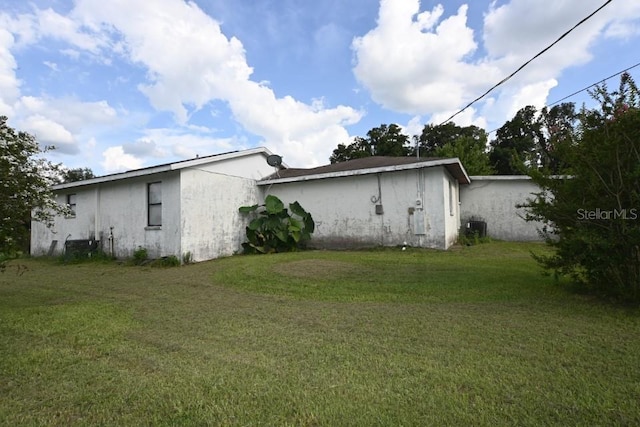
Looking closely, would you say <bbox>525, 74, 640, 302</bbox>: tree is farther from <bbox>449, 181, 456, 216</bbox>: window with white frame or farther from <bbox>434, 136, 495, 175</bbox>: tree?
<bbox>434, 136, 495, 175</bbox>: tree

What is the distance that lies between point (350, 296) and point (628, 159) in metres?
3.99

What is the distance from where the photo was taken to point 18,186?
14.5 feet

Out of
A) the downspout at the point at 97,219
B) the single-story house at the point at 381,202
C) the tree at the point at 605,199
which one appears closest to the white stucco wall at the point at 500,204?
the single-story house at the point at 381,202

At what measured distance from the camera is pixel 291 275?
713 cm

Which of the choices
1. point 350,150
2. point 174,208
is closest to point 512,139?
point 350,150

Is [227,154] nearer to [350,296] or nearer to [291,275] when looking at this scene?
[291,275]

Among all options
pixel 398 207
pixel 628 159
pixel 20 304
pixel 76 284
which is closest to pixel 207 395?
pixel 20 304

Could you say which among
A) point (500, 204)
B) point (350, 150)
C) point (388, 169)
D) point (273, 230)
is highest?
point (350, 150)

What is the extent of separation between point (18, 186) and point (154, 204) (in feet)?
20.7

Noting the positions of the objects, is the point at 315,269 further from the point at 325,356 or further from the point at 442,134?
the point at 442,134

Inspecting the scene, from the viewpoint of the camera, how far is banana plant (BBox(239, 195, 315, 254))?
11516mm

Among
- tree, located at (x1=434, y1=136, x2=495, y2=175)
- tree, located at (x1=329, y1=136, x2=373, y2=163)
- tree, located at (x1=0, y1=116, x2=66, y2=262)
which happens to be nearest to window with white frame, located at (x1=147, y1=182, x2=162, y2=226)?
tree, located at (x1=0, y1=116, x2=66, y2=262)

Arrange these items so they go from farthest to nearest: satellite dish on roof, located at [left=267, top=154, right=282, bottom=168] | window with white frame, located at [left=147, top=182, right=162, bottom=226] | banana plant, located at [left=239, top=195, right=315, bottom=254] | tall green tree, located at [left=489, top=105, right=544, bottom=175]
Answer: tall green tree, located at [left=489, top=105, right=544, bottom=175] < satellite dish on roof, located at [left=267, top=154, right=282, bottom=168] < banana plant, located at [left=239, top=195, right=315, bottom=254] < window with white frame, located at [left=147, top=182, right=162, bottom=226]

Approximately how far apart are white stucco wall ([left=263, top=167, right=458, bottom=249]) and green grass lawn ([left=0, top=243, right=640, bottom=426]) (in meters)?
4.41
